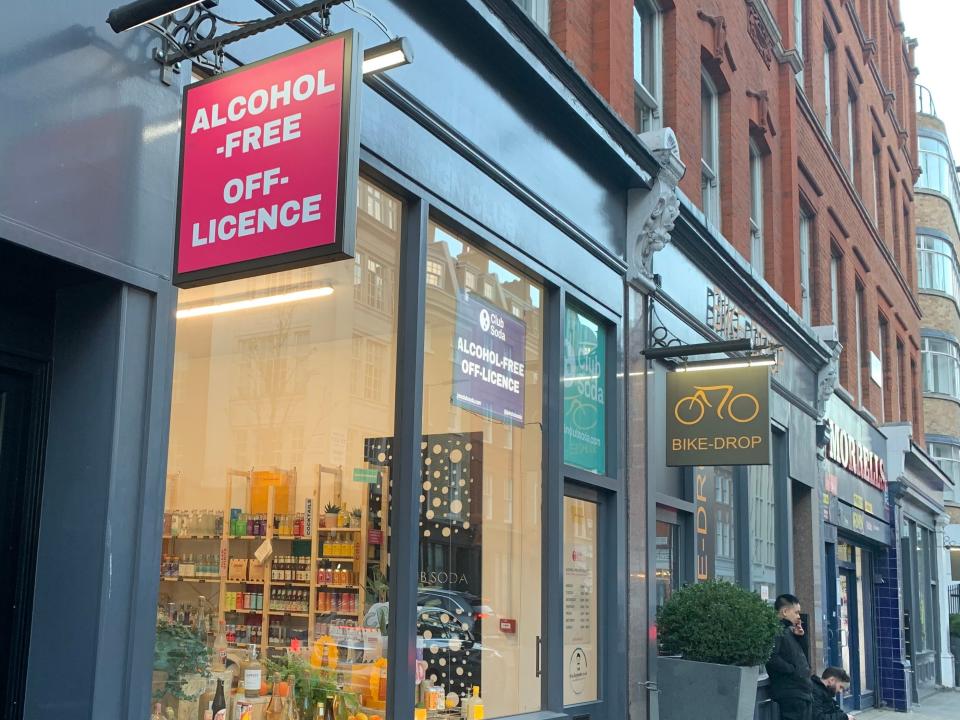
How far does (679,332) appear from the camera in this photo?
11.3m

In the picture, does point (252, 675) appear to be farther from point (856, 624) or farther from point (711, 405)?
point (856, 624)

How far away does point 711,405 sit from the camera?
1083 centimetres

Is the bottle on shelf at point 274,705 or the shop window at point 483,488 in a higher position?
the shop window at point 483,488

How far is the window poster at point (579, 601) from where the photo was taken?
871 cm

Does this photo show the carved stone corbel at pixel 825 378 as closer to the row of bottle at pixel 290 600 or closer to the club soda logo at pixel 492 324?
the club soda logo at pixel 492 324

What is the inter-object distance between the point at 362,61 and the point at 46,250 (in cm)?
146

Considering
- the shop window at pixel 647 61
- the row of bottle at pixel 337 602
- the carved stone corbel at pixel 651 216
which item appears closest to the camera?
the row of bottle at pixel 337 602

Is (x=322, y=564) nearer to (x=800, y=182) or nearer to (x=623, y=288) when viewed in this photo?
(x=623, y=288)

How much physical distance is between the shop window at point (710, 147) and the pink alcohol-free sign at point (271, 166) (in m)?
9.80

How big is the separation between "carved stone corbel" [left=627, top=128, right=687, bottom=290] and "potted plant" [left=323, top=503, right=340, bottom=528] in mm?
4341

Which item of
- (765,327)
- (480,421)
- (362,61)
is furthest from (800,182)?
(362,61)

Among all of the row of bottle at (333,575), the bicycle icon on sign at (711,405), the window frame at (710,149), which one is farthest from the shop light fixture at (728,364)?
the row of bottle at (333,575)

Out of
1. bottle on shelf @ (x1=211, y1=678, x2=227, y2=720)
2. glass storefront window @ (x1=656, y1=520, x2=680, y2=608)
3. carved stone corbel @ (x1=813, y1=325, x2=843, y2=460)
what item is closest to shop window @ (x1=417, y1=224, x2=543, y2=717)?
bottle on shelf @ (x1=211, y1=678, x2=227, y2=720)

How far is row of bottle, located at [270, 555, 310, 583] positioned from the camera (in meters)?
6.94
